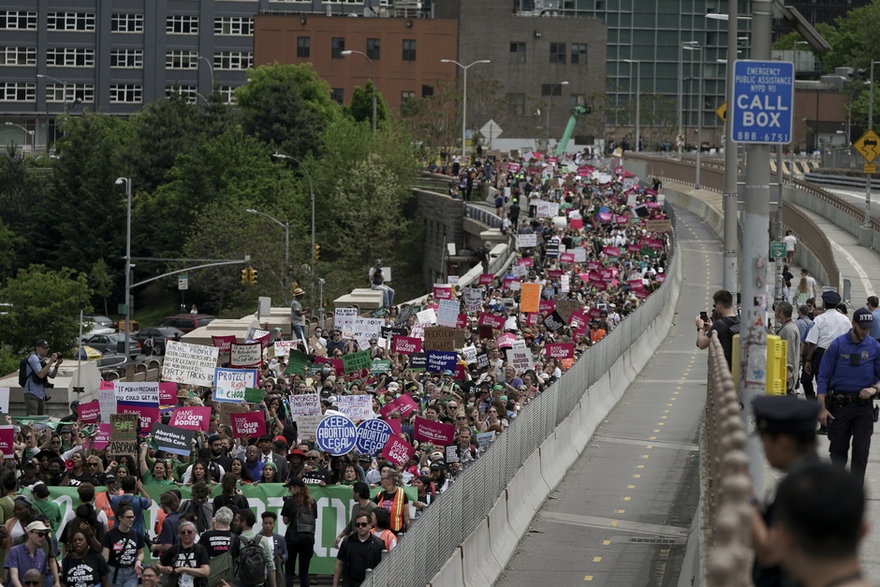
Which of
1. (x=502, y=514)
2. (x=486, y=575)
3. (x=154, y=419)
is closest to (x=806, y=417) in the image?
(x=486, y=575)

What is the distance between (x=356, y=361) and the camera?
87.0ft

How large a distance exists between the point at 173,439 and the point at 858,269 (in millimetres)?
33285

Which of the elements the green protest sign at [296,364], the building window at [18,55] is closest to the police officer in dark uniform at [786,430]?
the green protest sign at [296,364]

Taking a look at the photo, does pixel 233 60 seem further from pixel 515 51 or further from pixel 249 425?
pixel 249 425

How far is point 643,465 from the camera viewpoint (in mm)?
23422

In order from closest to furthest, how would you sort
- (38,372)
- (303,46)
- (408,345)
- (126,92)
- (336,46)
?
(38,372)
(408,345)
(303,46)
(336,46)
(126,92)

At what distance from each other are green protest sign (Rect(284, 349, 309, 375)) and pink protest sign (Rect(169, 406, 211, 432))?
257 inches

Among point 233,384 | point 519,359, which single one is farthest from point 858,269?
point 233,384

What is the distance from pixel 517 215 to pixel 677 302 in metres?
14.4

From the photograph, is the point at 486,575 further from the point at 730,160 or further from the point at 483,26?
the point at 483,26

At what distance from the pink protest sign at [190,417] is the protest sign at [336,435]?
2.64 m

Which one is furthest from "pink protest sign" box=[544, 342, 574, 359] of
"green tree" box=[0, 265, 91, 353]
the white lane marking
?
"green tree" box=[0, 265, 91, 353]

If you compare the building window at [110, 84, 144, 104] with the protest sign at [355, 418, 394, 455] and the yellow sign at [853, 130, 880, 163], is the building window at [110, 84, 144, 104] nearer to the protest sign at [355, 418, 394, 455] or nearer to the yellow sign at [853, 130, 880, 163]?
the yellow sign at [853, 130, 880, 163]

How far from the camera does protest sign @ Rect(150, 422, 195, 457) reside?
18.6 m
